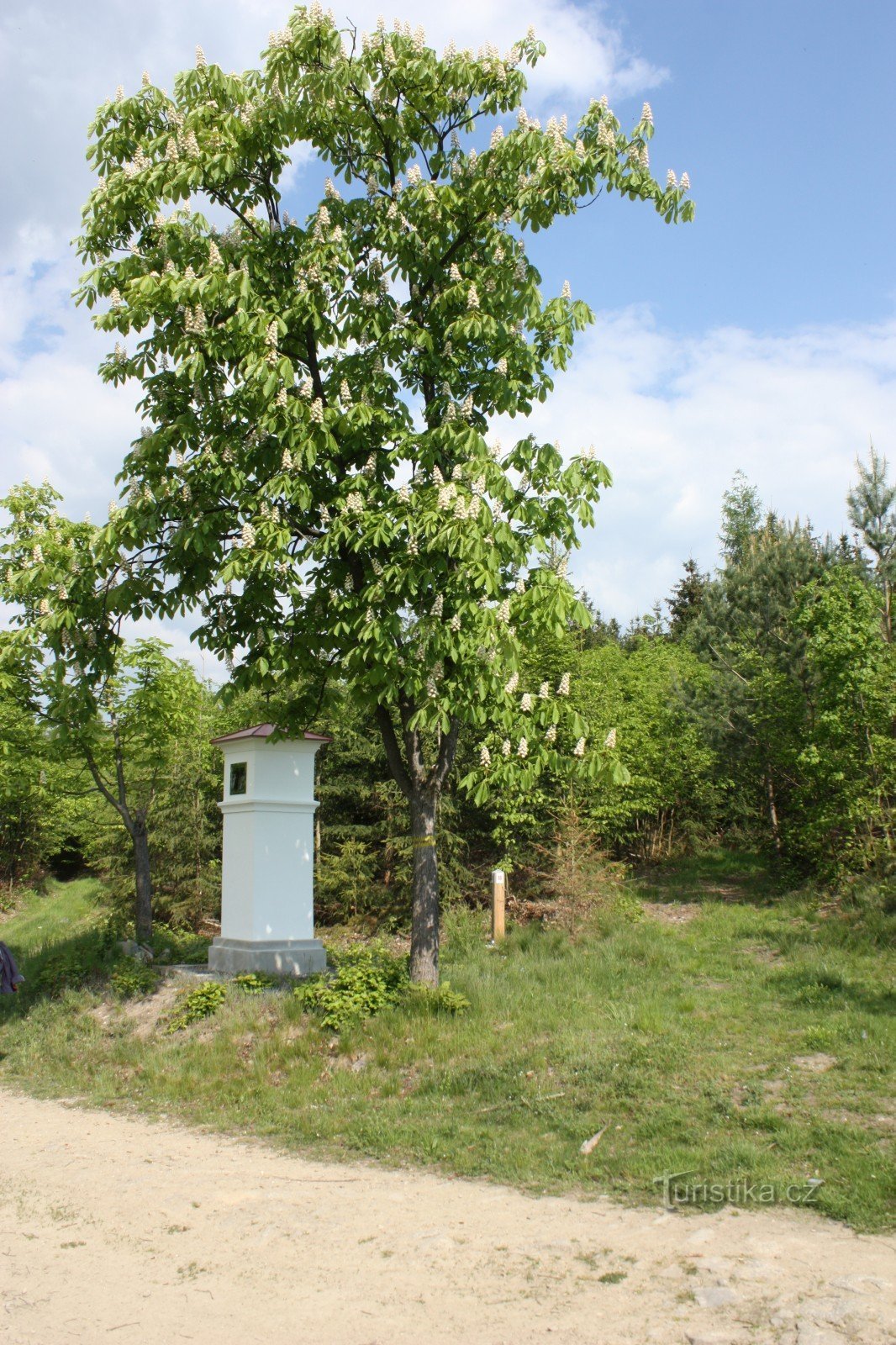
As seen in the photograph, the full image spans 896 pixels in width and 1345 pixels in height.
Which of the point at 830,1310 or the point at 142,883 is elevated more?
the point at 142,883

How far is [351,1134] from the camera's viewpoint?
24.7ft

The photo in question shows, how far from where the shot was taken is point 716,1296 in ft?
14.9

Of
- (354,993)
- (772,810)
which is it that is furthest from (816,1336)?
(772,810)

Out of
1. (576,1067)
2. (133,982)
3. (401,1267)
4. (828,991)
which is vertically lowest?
(401,1267)

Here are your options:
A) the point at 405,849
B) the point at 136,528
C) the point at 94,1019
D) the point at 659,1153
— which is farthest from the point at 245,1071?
the point at 405,849

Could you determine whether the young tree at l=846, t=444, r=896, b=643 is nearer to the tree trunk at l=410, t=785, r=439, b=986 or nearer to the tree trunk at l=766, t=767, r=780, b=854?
the tree trunk at l=766, t=767, r=780, b=854

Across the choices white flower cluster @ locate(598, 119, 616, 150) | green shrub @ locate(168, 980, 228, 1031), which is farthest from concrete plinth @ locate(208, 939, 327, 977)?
white flower cluster @ locate(598, 119, 616, 150)

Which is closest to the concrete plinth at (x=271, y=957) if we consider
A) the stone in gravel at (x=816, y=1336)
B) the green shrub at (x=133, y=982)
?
the green shrub at (x=133, y=982)

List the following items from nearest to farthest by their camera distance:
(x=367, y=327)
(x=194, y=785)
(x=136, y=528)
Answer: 1. (x=136, y=528)
2. (x=367, y=327)
3. (x=194, y=785)

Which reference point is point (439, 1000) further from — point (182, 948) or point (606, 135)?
point (606, 135)

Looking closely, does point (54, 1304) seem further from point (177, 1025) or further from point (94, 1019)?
point (94, 1019)

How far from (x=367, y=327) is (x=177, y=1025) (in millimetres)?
7201

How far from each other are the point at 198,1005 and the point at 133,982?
1.61 metres

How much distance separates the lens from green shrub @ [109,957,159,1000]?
39.5 feet
